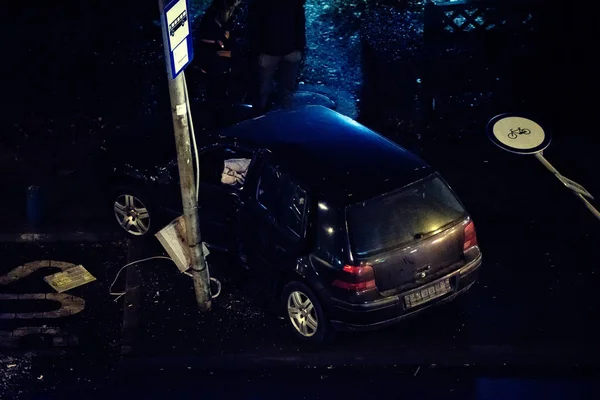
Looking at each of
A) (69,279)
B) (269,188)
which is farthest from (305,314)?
(69,279)

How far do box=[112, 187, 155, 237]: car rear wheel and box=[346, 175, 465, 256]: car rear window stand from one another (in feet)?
9.04

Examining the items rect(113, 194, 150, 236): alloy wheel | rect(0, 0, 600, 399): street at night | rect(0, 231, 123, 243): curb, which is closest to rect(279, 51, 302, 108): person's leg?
rect(0, 0, 600, 399): street at night

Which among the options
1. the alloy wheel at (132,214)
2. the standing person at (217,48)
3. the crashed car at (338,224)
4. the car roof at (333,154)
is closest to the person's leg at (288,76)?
the standing person at (217,48)

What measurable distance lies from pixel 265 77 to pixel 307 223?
424cm

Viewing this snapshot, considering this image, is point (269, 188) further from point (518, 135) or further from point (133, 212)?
point (518, 135)

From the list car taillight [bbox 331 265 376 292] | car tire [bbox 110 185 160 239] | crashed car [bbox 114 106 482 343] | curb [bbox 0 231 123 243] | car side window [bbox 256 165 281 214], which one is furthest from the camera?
curb [bbox 0 231 123 243]

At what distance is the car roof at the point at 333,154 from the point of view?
21.7 feet

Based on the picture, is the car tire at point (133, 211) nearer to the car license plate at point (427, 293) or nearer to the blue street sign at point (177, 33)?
the blue street sign at point (177, 33)

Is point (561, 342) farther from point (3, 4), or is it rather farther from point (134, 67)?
point (3, 4)

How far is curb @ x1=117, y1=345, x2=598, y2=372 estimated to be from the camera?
269 inches

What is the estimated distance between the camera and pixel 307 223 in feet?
21.8

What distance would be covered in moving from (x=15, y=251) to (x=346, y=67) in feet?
19.9

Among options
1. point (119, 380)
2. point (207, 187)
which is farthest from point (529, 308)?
point (119, 380)

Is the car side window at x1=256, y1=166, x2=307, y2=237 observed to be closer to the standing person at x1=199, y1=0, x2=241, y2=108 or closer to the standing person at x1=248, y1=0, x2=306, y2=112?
the standing person at x1=248, y1=0, x2=306, y2=112
